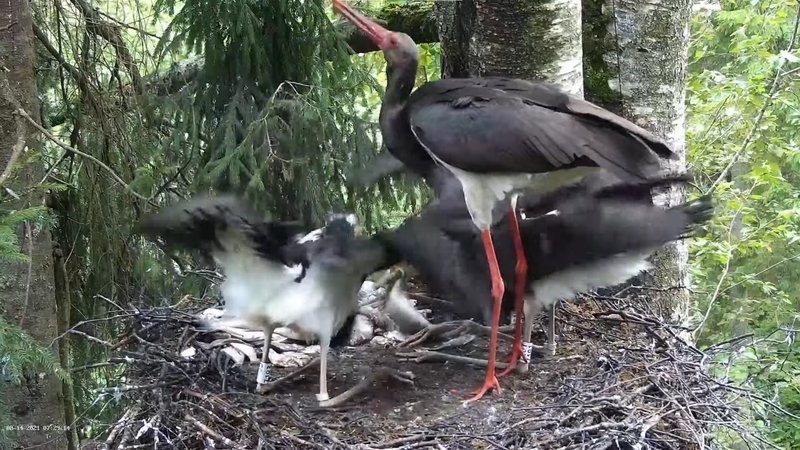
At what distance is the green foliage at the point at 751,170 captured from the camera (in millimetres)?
6406

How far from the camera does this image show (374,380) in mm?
3062

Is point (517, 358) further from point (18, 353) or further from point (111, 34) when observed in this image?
point (111, 34)

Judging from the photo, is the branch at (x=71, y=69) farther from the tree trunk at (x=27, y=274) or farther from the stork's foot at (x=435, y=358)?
the stork's foot at (x=435, y=358)

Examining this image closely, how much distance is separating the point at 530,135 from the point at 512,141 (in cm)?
6

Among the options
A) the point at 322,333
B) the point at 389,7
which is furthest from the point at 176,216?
the point at 389,7

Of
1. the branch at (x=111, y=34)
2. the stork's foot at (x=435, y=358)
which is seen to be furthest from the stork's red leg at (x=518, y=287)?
the branch at (x=111, y=34)

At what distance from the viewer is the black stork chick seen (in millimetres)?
2768

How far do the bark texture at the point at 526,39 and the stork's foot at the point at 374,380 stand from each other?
1332 mm

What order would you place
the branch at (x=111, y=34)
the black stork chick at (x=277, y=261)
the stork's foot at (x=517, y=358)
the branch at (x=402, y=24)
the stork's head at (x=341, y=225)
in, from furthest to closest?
1. the branch at (x=402, y=24)
2. the branch at (x=111, y=34)
3. the stork's foot at (x=517, y=358)
4. the stork's head at (x=341, y=225)
5. the black stork chick at (x=277, y=261)

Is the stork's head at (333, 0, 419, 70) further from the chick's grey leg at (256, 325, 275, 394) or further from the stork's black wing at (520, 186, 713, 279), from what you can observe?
the chick's grey leg at (256, 325, 275, 394)

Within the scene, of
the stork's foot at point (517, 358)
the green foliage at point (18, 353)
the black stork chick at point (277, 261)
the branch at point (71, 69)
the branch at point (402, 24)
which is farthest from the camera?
the branch at point (402, 24)

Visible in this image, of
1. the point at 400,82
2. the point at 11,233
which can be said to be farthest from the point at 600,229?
the point at 11,233

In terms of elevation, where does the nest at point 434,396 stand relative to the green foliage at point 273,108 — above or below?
below

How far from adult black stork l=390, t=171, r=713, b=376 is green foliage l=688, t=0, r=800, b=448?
109 inches
